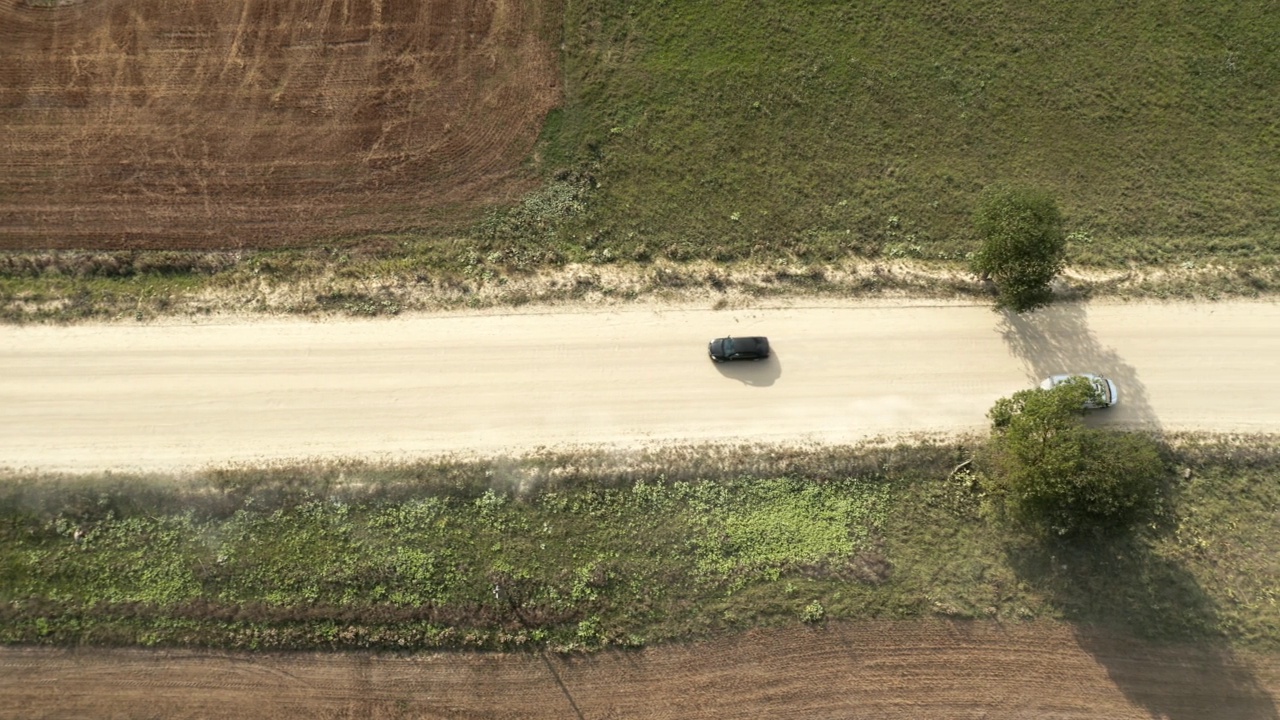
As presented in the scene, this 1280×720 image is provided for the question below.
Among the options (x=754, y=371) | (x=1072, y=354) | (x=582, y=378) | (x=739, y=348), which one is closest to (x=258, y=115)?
(x=582, y=378)

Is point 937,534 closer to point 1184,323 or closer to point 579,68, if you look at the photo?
point 1184,323

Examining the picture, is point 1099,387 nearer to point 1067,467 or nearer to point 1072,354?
point 1072,354

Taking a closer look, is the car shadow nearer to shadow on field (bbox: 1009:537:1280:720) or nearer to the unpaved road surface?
the unpaved road surface

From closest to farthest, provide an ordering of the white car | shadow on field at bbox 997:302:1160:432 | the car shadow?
the white car
shadow on field at bbox 997:302:1160:432
the car shadow

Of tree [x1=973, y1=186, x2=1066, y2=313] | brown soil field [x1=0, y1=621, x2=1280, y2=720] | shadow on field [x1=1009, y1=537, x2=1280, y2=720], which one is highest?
tree [x1=973, y1=186, x2=1066, y2=313]

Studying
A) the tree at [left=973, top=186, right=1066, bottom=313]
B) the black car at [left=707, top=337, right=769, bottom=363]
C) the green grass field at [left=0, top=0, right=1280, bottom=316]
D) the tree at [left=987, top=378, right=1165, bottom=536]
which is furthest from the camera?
the green grass field at [left=0, top=0, right=1280, bottom=316]

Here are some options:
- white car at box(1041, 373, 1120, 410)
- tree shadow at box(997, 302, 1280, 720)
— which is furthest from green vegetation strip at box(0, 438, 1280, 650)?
white car at box(1041, 373, 1120, 410)

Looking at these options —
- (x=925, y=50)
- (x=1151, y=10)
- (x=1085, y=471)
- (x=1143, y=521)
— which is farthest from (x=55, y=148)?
(x=1151, y=10)

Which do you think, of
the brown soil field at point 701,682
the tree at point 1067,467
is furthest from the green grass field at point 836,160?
the brown soil field at point 701,682
